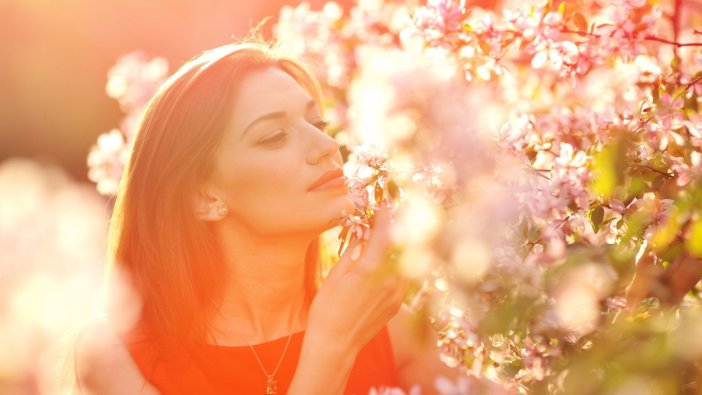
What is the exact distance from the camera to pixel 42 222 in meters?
5.48

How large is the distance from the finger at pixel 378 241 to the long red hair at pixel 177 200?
2.47ft

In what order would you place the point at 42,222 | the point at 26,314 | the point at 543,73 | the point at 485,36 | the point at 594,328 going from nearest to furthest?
the point at 594,328, the point at 485,36, the point at 543,73, the point at 26,314, the point at 42,222

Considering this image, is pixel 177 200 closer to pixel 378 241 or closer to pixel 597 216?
pixel 378 241

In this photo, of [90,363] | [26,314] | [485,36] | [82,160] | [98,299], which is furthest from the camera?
[82,160]

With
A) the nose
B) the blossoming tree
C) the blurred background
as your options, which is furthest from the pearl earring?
the blurred background

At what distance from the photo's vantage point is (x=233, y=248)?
2779mm

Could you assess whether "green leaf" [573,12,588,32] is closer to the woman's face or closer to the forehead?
the woman's face

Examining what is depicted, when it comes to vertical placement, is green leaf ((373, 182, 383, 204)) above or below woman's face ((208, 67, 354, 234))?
above

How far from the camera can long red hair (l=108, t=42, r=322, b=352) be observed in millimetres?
2727

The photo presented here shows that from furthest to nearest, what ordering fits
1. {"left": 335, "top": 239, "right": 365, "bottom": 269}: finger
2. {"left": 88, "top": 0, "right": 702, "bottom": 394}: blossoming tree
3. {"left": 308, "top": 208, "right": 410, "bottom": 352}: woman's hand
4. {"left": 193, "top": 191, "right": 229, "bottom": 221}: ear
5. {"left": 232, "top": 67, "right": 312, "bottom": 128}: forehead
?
{"left": 193, "top": 191, "right": 229, "bottom": 221}: ear
{"left": 232, "top": 67, "right": 312, "bottom": 128}: forehead
{"left": 308, "top": 208, "right": 410, "bottom": 352}: woman's hand
{"left": 335, "top": 239, "right": 365, "bottom": 269}: finger
{"left": 88, "top": 0, "right": 702, "bottom": 394}: blossoming tree

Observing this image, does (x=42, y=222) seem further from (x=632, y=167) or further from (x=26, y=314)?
(x=632, y=167)

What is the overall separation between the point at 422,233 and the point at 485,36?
46 centimetres

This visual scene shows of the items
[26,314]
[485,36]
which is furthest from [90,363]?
[26,314]

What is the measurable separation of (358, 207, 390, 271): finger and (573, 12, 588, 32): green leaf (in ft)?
1.83
